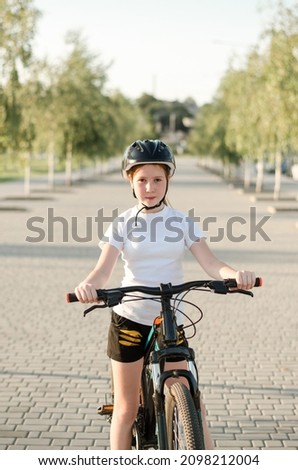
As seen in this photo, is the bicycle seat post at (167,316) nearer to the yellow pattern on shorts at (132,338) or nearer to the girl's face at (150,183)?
the yellow pattern on shorts at (132,338)

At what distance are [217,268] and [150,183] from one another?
478mm

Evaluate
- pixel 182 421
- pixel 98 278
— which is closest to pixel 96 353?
pixel 98 278

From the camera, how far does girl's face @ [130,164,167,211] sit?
3539 millimetres

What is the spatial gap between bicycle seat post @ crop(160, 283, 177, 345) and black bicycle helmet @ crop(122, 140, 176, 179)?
0.58 meters

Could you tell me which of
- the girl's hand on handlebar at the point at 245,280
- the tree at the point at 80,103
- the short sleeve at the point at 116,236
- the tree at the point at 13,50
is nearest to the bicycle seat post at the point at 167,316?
the girl's hand on handlebar at the point at 245,280

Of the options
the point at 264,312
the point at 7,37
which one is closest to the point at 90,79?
the point at 7,37

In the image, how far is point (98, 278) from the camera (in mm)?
3484

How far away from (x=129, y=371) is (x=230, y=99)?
31.7 m

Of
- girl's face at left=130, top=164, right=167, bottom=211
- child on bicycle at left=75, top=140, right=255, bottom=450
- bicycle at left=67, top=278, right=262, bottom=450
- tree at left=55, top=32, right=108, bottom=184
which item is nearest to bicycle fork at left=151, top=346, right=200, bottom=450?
bicycle at left=67, top=278, right=262, bottom=450

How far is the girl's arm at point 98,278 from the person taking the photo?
10.6 ft

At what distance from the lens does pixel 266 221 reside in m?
22.0

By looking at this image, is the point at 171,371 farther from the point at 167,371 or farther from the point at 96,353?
the point at 96,353

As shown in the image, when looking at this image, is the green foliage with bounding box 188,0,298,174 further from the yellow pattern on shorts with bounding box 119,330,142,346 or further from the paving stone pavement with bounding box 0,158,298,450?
the yellow pattern on shorts with bounding box 119,330,142,346

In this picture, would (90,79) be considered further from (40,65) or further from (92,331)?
(92,331)
